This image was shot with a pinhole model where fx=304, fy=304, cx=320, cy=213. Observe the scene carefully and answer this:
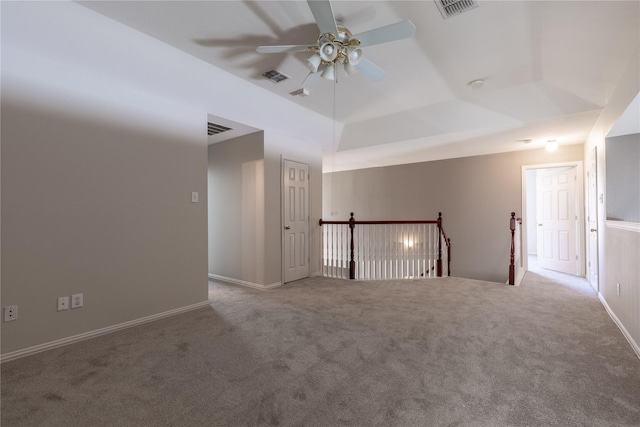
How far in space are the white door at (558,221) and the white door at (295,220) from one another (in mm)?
4837

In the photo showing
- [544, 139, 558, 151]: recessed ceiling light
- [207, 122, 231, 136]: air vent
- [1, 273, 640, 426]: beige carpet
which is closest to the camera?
[1, 273, 640, 426]: beige carpet

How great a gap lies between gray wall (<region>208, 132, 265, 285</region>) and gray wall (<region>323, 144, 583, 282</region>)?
404 cm

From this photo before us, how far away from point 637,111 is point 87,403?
16.2 ft

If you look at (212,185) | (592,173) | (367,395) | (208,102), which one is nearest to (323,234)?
(212,185)

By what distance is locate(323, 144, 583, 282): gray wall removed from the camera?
5.95 meters

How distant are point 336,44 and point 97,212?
266 centimetres

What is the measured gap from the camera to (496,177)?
612 centimetres

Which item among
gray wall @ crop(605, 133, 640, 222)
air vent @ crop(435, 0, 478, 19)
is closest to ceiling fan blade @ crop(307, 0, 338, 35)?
air vent @ crop(435, 0, 478, 19)

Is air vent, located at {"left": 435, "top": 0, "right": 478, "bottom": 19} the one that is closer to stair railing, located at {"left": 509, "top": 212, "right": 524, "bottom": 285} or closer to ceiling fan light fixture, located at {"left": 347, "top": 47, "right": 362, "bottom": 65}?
ceiling fan light fixture, located at {"left": 347, "top": 47, "right": 362, "bottom": 65}

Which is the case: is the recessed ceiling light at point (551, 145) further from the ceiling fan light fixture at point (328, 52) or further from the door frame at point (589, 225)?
the ceiling fan light fixture at point (328, 52)

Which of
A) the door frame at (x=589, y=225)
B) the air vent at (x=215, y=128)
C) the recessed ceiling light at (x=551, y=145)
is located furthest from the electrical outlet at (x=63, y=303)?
the recessed ceiling light at (x=551, y=145)

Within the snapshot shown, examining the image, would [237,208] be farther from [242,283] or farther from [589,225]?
[589,225]

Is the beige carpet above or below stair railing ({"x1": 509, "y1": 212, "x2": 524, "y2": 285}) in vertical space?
below

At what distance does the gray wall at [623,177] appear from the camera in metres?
3.50
